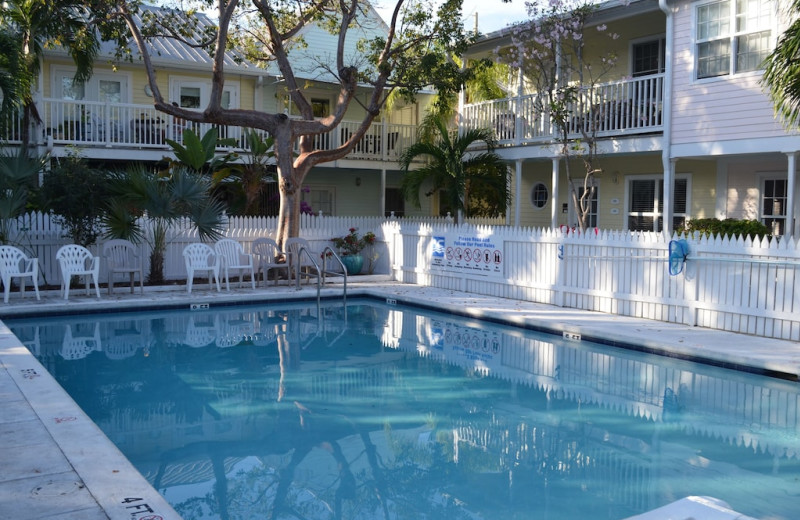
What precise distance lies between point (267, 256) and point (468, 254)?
15.6 ft

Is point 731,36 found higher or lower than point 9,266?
higher

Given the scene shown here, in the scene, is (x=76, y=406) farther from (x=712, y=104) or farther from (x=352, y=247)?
(x=712, y=104)

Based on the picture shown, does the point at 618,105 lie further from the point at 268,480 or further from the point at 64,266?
the point at 268,480

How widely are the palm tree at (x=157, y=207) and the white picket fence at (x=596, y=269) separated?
0.55 metres

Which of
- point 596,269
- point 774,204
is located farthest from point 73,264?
point 774,204

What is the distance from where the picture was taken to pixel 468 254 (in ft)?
50.2

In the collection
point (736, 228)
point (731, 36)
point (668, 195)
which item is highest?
point (731, 36)

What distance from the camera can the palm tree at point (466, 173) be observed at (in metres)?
18.8

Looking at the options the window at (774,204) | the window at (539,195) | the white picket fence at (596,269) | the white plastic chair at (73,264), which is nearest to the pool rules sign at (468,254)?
the white picket fence at (596,269)

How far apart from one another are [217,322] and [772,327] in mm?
8679

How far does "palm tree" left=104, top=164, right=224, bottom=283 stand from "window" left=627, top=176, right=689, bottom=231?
32.0ft

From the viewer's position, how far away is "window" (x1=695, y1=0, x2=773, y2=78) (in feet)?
43.7

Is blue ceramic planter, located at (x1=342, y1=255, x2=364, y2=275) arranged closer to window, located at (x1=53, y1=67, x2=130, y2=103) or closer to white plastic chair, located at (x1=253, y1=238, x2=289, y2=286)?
white plastic chair, located at (x1=253, y1=238, x2=289, y2=286)

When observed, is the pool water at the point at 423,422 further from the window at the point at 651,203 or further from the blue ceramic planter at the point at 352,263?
the window at the point at 651,203
